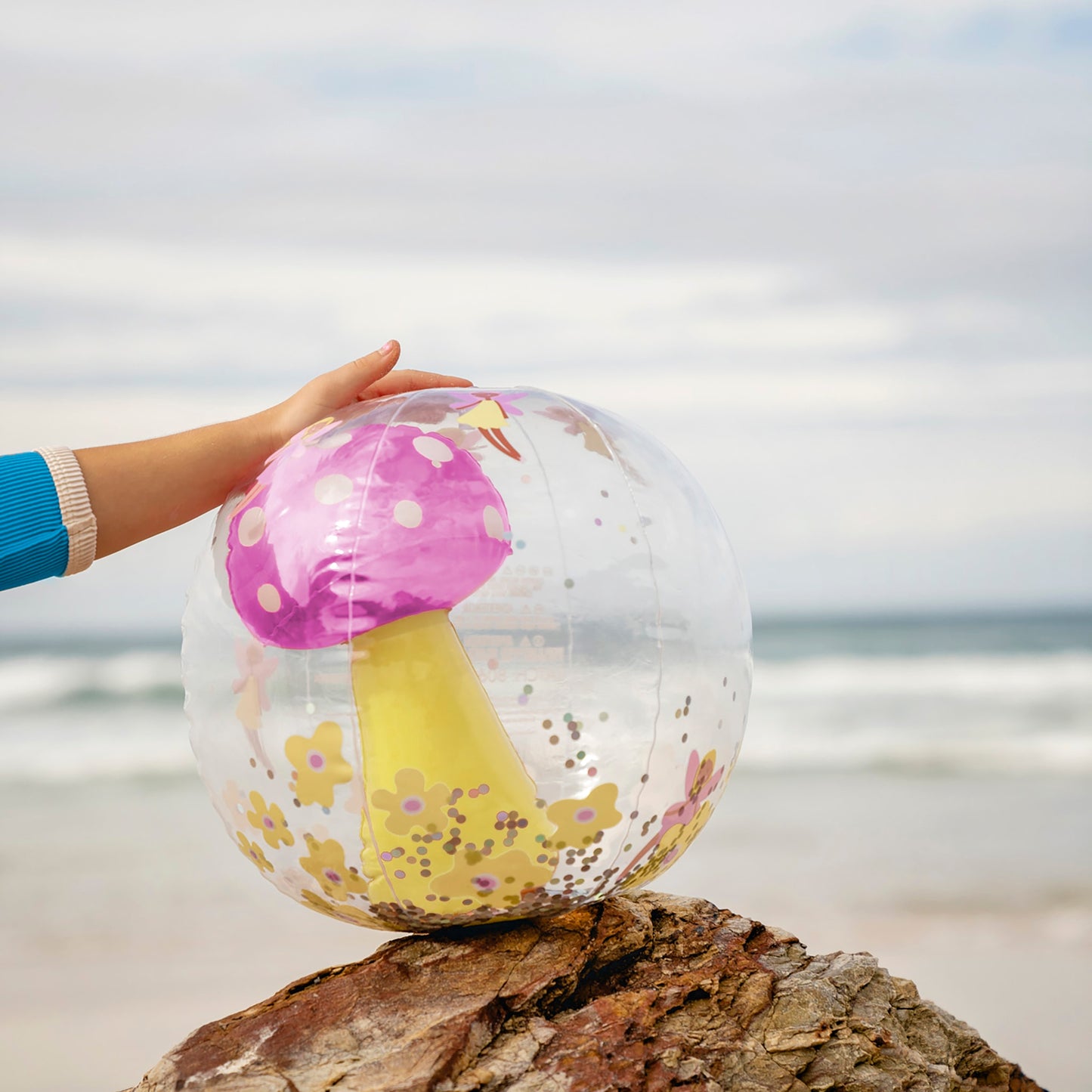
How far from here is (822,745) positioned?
814 centimetres

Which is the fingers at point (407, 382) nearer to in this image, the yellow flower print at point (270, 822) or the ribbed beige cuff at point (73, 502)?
the ribbed beige cuff at point (73, 502)

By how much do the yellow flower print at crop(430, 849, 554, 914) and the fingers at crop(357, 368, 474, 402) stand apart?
2.69ft

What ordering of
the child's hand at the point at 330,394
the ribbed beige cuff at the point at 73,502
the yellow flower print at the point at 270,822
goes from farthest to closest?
the child's hand at the point at 330,394 → the ribbed beige cuff at the point at 73,502 → the yellow flower print at the point at 270,822

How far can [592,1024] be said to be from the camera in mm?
1764

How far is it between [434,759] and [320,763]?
0.17 metres

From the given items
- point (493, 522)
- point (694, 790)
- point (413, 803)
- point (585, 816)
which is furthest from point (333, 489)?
point (694, 790)

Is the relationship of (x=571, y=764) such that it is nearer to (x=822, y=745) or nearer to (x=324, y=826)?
(x=324, y=826)

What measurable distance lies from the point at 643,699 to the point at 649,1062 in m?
0.54

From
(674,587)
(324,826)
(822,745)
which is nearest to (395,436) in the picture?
(674,587)

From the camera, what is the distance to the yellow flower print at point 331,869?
1.67 m

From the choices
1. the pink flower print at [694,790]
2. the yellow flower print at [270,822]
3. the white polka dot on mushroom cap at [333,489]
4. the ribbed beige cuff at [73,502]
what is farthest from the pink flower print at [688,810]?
the ribbed beige cuff at [73,502]

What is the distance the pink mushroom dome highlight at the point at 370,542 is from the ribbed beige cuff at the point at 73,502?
30 cm

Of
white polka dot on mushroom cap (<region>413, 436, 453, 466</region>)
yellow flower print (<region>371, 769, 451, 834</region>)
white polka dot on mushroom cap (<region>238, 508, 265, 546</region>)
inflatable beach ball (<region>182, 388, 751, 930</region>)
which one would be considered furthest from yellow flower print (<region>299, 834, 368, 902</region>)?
white polka dot on mushroom cap (<region>413, 436, 453, 466</region>)

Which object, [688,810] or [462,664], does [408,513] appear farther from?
[688,810]
